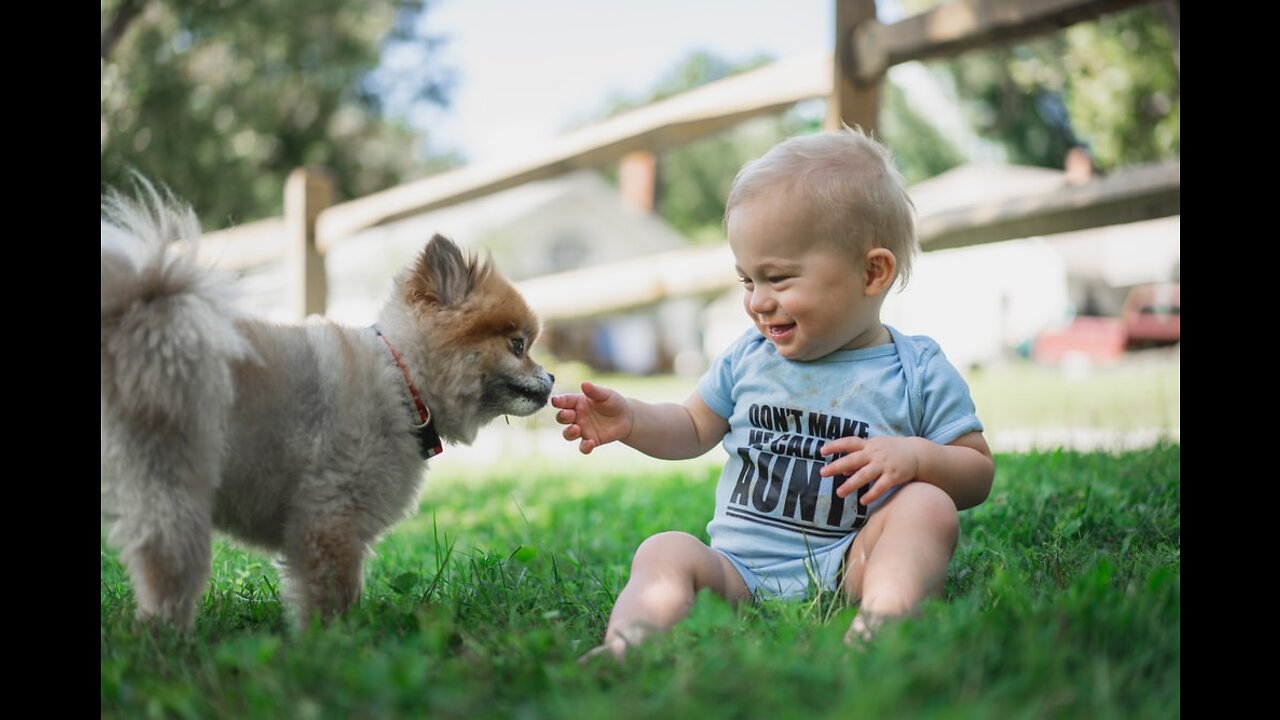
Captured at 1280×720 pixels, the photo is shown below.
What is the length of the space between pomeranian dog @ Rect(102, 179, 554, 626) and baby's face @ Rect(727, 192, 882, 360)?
0.83 metres

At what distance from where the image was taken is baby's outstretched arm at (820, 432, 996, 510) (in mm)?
2545

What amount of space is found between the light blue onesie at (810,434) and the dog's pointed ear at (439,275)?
93 centimetres

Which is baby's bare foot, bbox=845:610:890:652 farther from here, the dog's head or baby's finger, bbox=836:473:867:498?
the dog's head

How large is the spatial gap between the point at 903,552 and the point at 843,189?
0.99 metres

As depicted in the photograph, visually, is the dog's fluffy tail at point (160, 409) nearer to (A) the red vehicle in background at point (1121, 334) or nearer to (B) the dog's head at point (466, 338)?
(B) the dog's head at point (466, 338)

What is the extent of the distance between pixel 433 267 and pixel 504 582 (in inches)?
38.3

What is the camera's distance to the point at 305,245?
25.9 ft

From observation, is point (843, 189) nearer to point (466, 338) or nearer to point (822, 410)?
point (822, 410)

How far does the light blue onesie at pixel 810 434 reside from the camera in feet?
8.92

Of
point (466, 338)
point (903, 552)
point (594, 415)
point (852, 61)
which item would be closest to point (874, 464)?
point (903, 552)

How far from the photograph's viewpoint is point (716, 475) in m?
5.82

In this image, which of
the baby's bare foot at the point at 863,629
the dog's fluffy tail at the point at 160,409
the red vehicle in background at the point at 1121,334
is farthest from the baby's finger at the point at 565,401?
the red vehicle in background at the point at 1121,334

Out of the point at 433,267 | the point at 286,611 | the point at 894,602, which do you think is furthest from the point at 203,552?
the point at 894,602
